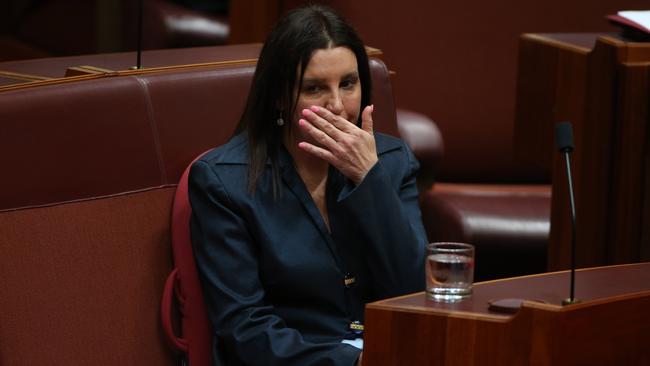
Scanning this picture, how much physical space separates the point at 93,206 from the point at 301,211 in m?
0.26

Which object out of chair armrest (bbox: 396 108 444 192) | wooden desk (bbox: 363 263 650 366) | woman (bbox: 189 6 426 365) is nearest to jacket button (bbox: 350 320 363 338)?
woman (bbox: 189 6 426 365)

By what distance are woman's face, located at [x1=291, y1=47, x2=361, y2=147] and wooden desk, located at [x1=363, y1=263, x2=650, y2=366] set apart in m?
0.34

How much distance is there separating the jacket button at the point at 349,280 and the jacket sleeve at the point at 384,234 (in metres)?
0.02

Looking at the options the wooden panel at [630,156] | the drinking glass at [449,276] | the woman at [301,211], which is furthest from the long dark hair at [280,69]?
the wooden panel at [630,156]

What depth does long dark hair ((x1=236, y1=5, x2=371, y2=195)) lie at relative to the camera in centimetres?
151

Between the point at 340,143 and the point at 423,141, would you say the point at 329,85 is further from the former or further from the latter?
the point at 423,141

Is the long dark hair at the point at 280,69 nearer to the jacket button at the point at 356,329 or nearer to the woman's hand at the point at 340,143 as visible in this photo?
the woman's hand at the point at 340,143

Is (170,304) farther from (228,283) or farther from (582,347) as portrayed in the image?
(582,347)

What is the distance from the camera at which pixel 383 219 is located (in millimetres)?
1505

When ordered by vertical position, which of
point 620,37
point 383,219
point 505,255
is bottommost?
point 505,255

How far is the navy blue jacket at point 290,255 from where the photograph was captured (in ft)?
4.75

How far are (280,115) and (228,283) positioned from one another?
0.22 m

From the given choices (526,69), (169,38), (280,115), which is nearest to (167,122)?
(280,115)

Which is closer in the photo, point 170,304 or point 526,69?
point 170,304
